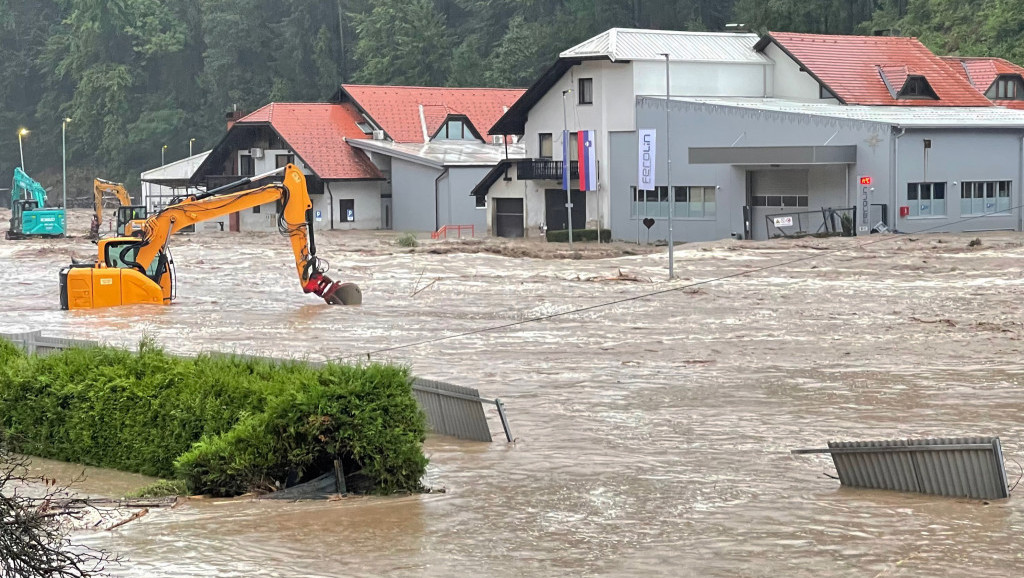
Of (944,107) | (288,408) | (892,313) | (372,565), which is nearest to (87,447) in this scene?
(288,408)

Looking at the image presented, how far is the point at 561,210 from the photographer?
214 ft

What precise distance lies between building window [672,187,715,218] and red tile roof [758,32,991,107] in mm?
7941

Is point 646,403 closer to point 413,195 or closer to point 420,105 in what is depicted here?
point 413,195

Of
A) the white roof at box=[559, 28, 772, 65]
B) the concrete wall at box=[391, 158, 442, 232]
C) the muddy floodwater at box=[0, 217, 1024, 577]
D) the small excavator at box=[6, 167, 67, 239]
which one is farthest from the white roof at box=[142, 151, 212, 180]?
the muddy floodwater at box=[0, 217, 1024, 577]

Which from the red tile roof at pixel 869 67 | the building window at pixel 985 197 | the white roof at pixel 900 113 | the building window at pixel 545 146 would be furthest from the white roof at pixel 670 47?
the building window at pixel 985 197

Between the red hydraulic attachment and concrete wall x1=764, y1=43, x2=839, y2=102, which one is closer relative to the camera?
the red hydraulic attachment

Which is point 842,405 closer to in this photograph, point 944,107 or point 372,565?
point 372,565

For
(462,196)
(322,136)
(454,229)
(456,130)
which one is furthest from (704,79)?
(322,136)

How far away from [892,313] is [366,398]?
21.4m

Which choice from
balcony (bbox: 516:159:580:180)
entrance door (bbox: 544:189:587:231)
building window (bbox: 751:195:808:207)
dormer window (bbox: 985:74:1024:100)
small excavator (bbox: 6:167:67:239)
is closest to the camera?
building window (bbox: 751:195:808:207)

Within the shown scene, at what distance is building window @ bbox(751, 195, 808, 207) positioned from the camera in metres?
56.8

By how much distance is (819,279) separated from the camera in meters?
41.6

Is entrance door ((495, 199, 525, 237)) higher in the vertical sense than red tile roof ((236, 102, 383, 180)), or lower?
lower

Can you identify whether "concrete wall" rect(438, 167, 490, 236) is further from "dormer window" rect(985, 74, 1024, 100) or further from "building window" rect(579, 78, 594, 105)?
"dormer window" rect(985, 74, 1024, 100)
